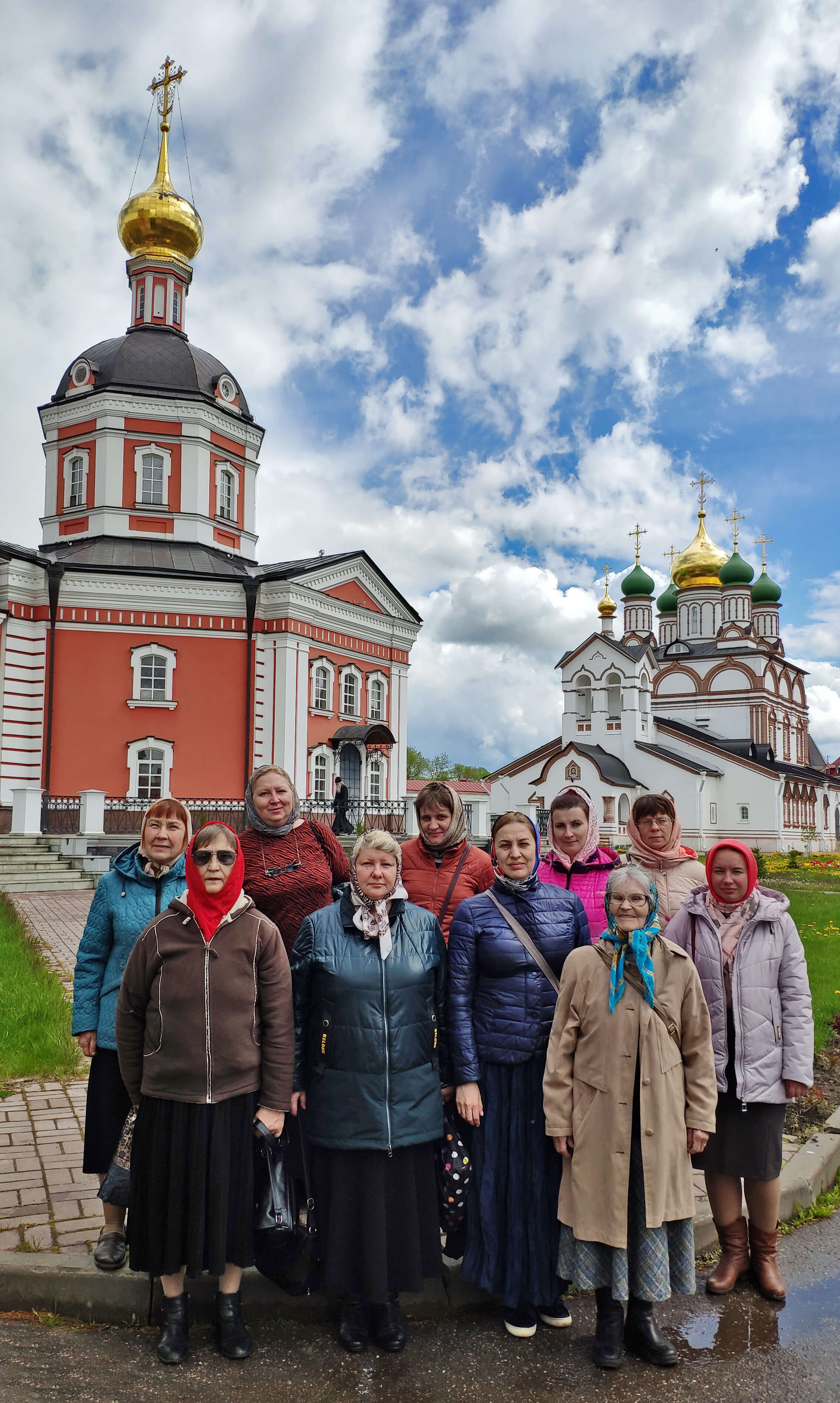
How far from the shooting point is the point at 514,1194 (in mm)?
3408

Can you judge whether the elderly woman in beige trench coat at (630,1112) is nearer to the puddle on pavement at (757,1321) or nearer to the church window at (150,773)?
the puddle on pavement at (757,1321)

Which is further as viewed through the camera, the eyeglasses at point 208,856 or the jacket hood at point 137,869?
the jacket hood at point 137,869

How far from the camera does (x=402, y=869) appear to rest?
13.4ft

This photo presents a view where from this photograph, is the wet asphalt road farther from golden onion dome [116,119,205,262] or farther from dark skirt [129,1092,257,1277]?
golden onion dome [116,119,205,262]

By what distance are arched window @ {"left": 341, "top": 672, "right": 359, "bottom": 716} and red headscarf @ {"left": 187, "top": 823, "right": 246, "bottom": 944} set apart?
69.7 ft

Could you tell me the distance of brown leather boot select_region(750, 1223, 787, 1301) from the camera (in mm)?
3623

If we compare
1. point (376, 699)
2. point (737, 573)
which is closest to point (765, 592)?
point (737, 573)

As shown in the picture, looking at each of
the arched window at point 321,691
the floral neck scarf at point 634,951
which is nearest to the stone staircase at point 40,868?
the arched window at point 321,691

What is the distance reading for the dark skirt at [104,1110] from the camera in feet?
12.3

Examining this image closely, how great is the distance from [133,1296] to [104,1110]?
0.66m

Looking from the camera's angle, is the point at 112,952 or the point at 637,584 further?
the point at 637,584

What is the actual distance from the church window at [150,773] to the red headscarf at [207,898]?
61.9ft

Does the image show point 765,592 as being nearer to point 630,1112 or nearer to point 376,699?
point 376,699

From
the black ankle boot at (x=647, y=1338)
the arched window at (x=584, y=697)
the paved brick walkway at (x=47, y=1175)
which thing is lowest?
the black ankle boot at (x=647, y=1338)
